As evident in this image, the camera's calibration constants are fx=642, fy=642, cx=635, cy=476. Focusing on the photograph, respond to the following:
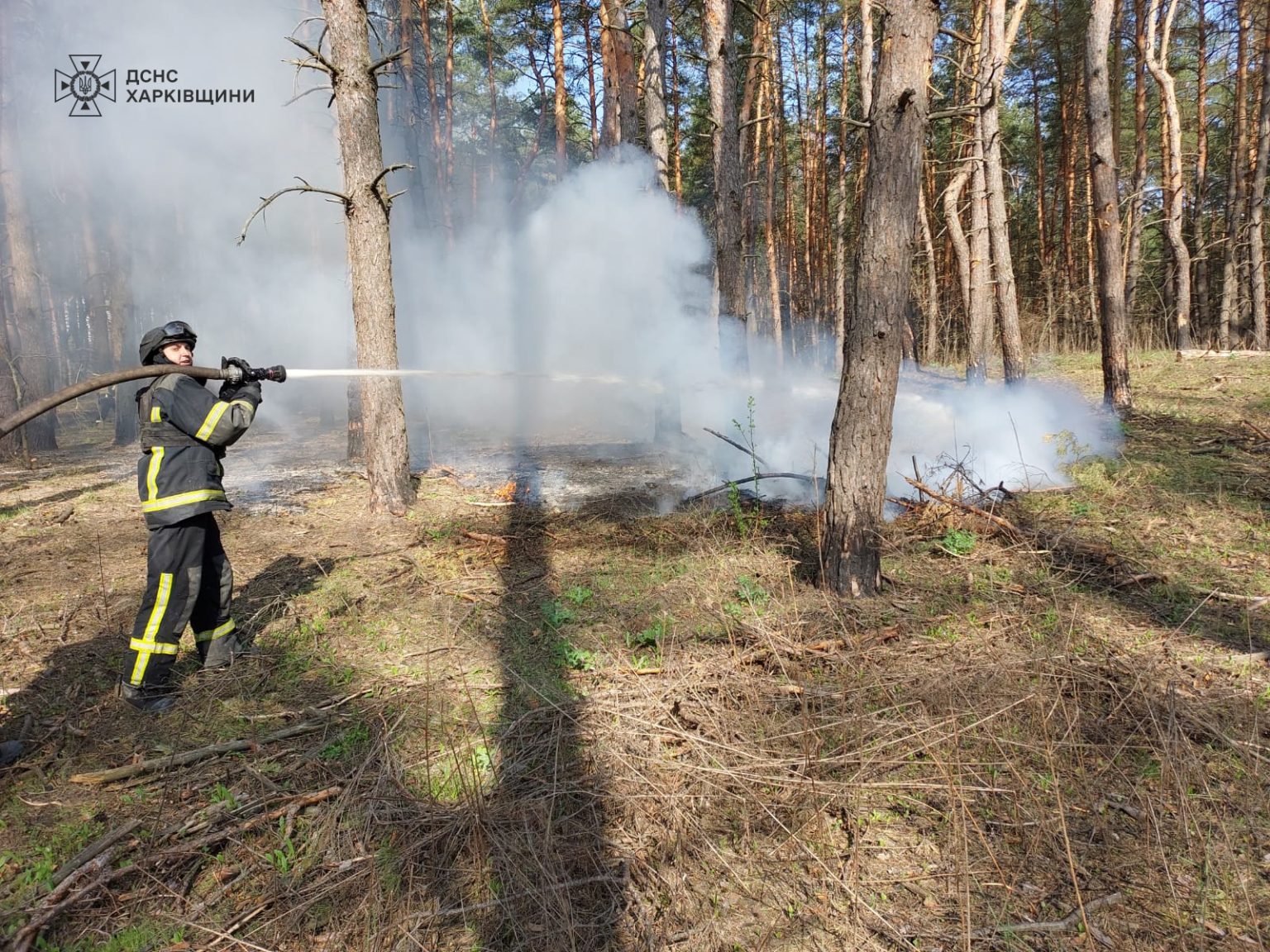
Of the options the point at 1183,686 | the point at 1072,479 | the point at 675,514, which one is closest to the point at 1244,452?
the point at 1072,479

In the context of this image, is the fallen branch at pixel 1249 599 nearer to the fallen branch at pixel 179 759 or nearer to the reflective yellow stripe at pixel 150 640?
the fallen branch at pixel 179 759

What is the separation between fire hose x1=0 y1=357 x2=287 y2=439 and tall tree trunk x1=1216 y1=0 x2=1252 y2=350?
64.5 ft

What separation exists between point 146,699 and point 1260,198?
71.6 feet

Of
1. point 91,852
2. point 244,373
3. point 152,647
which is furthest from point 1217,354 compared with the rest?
point 91,852

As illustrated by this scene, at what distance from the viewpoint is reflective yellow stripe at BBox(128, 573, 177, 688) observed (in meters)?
3.50

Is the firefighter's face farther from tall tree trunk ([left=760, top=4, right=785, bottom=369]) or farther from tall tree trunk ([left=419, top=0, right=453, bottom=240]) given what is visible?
tall tree trunk ([left=760, top=4, right=785, bottom=369])

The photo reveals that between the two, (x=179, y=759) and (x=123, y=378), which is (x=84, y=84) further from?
(x=179, y=759)

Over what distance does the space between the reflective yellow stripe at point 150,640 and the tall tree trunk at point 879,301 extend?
4.15 m

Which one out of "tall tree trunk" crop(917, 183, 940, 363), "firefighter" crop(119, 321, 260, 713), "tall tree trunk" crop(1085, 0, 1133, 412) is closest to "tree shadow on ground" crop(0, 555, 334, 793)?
"firefighter" crop(119, 321, 260, 713)

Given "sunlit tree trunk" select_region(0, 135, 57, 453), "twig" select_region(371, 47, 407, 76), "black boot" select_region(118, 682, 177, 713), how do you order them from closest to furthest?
"black boot" select_region(118, 682, 177, 713)
"twig" select_region(371, 47, 407, 76)
"sunlit tree trunk" select_region(0, 135, 57, 453)

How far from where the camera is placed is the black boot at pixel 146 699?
11.4 ft

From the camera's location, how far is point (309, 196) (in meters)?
14.0

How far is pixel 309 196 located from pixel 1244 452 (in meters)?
16.5

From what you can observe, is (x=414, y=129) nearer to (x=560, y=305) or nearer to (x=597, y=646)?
(x=560, y=305)
